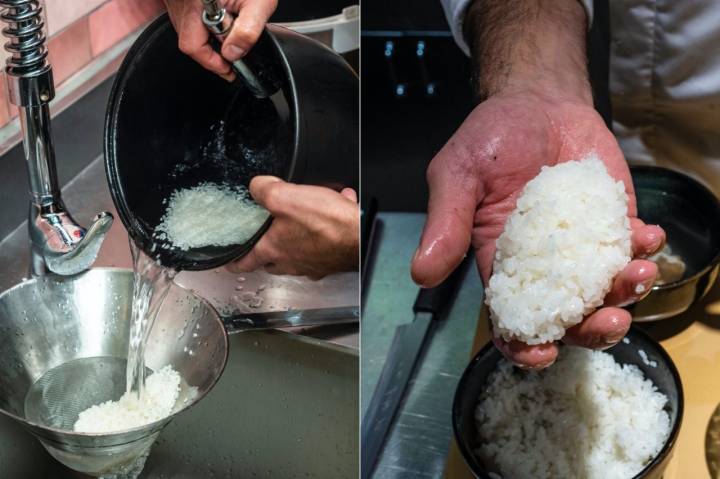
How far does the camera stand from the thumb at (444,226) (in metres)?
0.63

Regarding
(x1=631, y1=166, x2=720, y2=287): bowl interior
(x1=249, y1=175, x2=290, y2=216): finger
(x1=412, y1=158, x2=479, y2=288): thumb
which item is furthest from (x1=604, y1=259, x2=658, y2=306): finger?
(x1=631, y1=166, x2=720, y2=287): bowl interior

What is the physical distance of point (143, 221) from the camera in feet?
1.98

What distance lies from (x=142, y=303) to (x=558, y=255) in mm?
304

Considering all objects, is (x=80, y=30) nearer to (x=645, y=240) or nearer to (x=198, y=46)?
(x=198, y=46)

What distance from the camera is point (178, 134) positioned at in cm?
60

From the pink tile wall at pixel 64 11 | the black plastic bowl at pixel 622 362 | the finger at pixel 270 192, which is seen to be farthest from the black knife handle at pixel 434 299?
the pink tile wall at pixel 64 11

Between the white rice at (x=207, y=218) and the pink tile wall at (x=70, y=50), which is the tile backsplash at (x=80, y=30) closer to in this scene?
the pink tile wall at (x=70, y=50)

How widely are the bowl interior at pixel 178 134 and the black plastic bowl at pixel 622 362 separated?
0.24 m

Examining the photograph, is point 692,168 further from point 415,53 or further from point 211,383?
point 211,383

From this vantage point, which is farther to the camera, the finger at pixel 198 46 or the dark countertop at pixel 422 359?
the dark countertop at pixel 422 359

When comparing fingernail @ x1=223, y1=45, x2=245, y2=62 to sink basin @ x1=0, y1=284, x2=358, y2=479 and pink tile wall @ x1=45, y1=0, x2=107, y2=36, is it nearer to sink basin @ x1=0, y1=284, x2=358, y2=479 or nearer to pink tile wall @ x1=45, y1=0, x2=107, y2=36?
pink tile wall @ x1=45, y1=0, x2=107, y2=36

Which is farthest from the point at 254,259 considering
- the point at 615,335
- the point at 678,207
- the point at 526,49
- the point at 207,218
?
the point at 678,207

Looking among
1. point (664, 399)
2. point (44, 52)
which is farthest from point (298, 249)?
point (664, 399)

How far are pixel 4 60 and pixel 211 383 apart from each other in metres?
0.26
